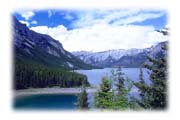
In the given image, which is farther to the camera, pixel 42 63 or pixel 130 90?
pixel 130 90

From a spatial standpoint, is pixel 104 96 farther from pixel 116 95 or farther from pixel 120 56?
pixel 120 56

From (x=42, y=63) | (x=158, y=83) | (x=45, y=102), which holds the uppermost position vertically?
(x=42, y=63)

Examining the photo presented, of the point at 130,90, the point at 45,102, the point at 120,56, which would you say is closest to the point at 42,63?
the point at 45,102

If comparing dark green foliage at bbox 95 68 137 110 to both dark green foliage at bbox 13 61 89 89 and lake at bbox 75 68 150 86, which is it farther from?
dark green foliage at bbox 13 61 89 89

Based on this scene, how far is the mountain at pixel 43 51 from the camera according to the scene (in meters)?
2.45

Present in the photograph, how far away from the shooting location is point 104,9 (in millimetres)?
2477

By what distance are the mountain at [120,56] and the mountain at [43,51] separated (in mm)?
55

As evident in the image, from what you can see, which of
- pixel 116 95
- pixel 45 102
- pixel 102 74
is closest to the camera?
pixel 45 102

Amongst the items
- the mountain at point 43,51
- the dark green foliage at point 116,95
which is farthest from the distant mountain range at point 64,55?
the dark green foliage at point 116,95

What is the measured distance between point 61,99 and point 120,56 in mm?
463

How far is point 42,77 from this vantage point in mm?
2525

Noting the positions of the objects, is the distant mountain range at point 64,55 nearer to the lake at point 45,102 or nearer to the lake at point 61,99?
the lake at point 61,99
